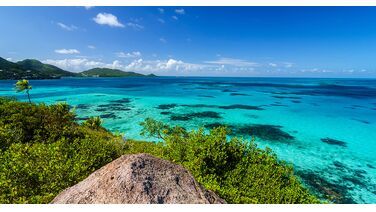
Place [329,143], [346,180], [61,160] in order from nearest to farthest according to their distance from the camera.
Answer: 1. [61,160]
2. [346,180]
3. [329,143]

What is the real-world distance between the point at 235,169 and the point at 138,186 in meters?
7.56

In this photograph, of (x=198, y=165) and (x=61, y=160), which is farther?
(x=198, y=165)

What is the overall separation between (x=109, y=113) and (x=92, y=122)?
16.8 meters

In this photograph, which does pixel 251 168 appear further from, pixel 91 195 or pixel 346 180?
pixel 346 180

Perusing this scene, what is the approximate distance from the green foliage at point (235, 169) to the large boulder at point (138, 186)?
273 cm

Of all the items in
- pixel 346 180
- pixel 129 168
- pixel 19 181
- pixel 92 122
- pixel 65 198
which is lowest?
pixel 346 180

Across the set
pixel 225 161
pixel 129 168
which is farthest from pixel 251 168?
pixel 129 168

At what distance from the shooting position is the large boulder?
5.35 meters

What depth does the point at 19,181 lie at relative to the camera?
27.0 ft

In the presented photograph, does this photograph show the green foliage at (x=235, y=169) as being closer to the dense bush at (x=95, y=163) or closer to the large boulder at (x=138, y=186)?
the dense bush at (x=95, y=163)

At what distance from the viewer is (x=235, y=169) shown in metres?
12.1

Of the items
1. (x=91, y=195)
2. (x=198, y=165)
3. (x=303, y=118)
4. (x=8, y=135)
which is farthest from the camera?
(x=303, y=118)

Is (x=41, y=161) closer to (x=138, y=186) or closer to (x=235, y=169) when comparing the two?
(x=138, y=186)

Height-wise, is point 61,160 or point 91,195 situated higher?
point 91,195
